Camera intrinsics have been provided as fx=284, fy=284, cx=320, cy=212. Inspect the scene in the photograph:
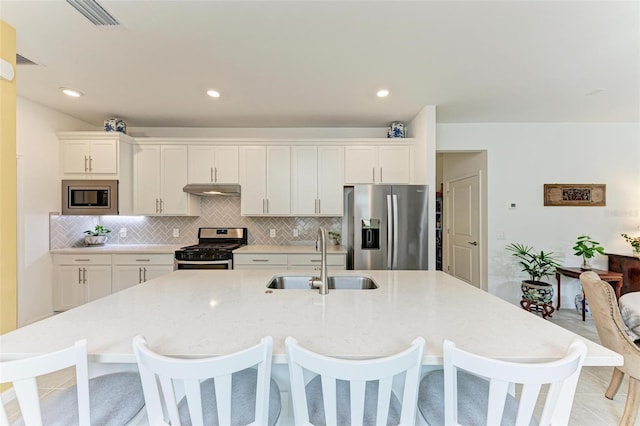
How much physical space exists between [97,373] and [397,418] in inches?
52.1

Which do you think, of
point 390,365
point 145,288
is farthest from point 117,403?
point 390,365

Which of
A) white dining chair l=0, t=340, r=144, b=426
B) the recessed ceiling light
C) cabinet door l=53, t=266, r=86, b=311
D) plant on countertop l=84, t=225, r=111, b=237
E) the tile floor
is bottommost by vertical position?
the tile floor

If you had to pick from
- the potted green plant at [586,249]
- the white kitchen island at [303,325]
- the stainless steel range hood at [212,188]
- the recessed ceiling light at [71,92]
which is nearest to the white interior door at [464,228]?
the potted green plant at [586,249]

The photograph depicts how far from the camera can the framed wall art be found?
13.0ft

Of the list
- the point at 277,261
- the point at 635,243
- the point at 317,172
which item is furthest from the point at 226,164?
the point at 635,243

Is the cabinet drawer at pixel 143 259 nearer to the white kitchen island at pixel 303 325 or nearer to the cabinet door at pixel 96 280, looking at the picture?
the cabinet door at pixel 96 280

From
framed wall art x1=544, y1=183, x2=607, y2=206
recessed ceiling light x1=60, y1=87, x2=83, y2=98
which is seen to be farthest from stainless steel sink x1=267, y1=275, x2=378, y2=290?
framed wall art x1=544, y1=183, x2=607, y2=206

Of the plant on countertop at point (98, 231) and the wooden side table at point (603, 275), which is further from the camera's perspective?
the plant on countertop at point (98, 231)

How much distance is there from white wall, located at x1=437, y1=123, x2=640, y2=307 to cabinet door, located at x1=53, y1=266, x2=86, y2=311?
198 inches

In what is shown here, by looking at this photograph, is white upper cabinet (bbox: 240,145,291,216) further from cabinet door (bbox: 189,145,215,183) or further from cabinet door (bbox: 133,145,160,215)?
cabinet door (bbox: 133,145,160,215)

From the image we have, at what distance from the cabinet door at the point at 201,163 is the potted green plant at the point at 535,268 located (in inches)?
170

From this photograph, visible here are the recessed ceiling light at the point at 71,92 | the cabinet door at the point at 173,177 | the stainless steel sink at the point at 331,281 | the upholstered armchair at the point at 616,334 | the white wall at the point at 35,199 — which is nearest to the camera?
the upholstered armchair at the point at 616,334

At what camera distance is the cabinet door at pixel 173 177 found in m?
3.82

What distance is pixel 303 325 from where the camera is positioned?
1.18 meters
